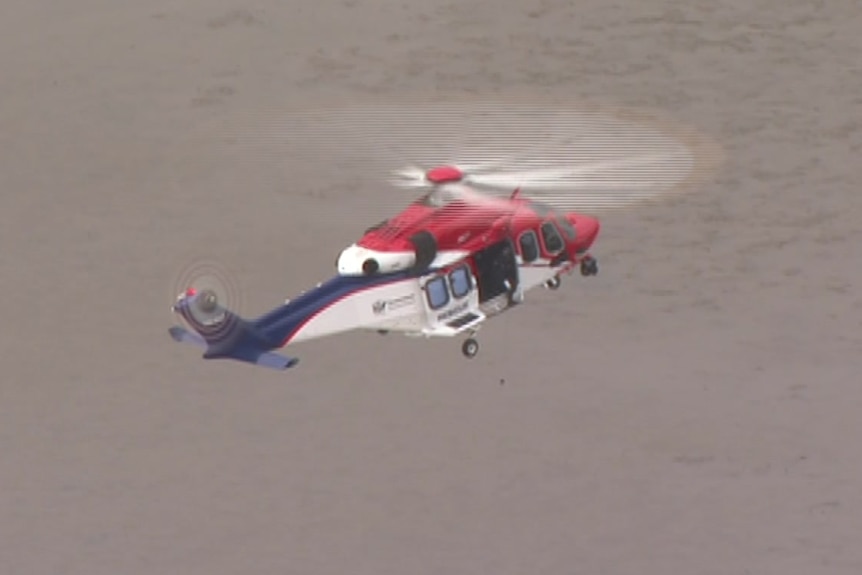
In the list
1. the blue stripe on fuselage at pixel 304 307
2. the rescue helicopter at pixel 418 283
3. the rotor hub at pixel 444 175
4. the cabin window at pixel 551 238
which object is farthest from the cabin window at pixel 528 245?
the blue stripe on fuselage at pixel 304 307

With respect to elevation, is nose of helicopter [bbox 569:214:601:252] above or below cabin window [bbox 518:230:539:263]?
below

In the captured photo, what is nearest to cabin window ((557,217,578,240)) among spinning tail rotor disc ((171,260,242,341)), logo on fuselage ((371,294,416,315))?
logo on fuselage ((371,294,416,315))

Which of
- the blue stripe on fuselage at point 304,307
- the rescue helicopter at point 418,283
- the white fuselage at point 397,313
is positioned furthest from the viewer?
the white fuselage at point 397,313

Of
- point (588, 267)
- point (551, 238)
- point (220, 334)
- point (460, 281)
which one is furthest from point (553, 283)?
point (220, 334)

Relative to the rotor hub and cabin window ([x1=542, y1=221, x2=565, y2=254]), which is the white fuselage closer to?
the rotor hub

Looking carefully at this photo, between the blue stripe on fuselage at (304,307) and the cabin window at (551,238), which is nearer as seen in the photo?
the blue stripe on fuselage at (304,307)

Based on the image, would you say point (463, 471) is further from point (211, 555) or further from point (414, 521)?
point (211, 555)

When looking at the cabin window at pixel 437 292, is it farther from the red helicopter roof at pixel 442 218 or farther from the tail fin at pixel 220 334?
the tail fin at pixel 220 334

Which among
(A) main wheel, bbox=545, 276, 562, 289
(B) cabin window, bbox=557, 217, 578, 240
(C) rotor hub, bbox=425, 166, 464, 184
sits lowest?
(A) main wheel, bbox=545, 276, 562, 289
